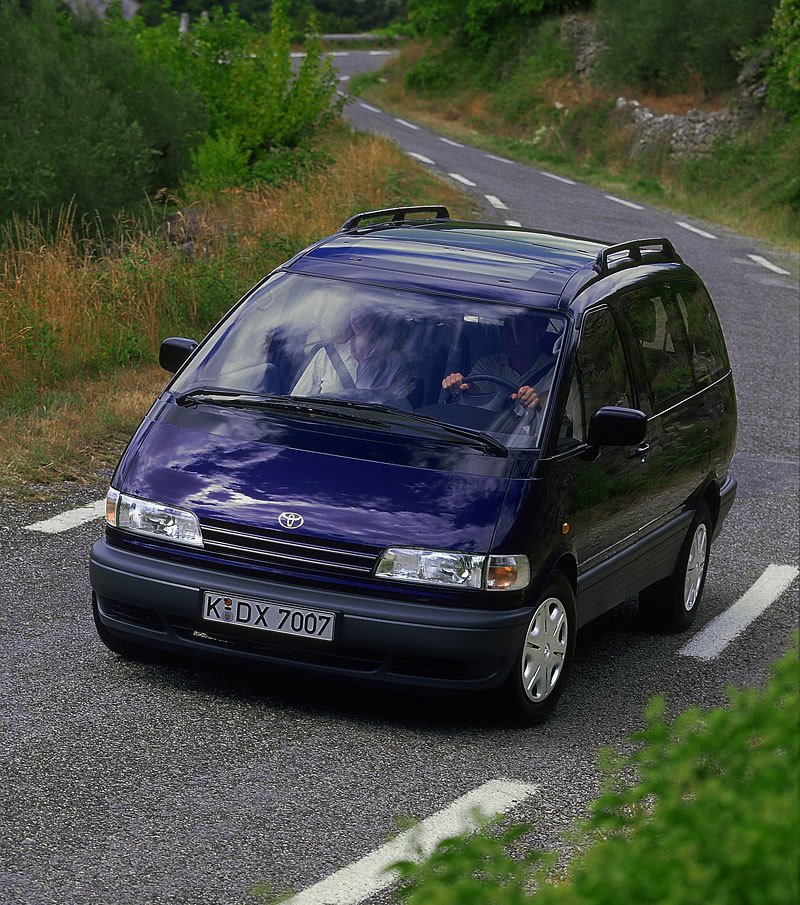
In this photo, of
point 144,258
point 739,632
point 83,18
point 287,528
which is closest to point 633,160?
point 83,18

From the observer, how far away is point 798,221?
29266mm

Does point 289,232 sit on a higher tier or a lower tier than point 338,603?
lower

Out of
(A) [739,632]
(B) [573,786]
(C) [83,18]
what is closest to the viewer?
(B) [573,786]

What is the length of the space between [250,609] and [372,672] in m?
0.51

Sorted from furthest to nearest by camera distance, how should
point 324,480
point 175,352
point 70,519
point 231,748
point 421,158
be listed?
1. point 421,158
2. point 70,519
3. point 175,352
4. point 324,480
5. point 231,748

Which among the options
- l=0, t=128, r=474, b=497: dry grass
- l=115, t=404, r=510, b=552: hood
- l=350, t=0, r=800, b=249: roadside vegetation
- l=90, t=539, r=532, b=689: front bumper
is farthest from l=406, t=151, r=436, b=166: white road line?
l=90, t=539, r=532, b=689: front bumper

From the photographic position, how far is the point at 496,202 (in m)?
27.1

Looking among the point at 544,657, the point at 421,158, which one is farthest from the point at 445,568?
the point at 421,158

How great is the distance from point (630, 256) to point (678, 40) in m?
35.3

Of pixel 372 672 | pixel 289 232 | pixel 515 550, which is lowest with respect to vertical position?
pixel 289 232

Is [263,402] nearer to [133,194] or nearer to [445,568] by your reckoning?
[445,568]

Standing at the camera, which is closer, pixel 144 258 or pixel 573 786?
pixel 573 786

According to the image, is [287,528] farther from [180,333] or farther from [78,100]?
[78,100]

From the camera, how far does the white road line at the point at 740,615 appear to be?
25.9ft
